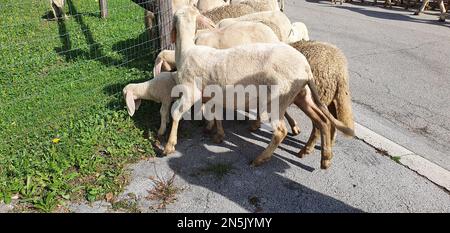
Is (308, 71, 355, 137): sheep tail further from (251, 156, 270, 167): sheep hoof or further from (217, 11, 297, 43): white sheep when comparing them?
(217, 11, 297, 43): white sheep

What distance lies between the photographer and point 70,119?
508cm

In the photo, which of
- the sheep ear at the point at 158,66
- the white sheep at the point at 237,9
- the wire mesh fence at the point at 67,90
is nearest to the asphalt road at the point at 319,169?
the wire mesh fence at the point at 67,90

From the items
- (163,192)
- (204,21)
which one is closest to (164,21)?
(204,21)

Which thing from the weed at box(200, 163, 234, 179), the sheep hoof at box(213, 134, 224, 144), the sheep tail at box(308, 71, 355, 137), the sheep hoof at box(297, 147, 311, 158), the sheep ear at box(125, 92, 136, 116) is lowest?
the weed at box(200, 163, 234, 179)

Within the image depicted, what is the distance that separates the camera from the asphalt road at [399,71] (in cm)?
525

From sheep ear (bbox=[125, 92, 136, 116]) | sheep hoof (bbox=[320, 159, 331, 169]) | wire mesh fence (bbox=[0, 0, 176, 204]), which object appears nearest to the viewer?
sheep hoof (bbox=[320, 159, 331, 169])

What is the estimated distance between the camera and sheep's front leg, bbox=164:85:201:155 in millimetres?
4410

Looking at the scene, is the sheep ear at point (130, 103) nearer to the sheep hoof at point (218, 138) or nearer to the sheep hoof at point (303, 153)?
the sheep hoof at point (218, 138)

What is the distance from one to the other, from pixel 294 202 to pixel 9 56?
5.98 metres

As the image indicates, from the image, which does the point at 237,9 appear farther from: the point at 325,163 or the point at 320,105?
the point at 325,163

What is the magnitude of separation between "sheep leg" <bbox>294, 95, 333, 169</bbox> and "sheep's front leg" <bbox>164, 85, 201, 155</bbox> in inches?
44.1

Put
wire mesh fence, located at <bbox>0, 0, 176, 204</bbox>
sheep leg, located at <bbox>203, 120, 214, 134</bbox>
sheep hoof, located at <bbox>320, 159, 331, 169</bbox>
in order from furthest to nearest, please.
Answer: sheep leg, located at <bbox>203, 120, 214, 134</bbox>, wire mesh fence, located at <bbox>0, 0, 176, 204</bbox>, sheep hoof, located at <bbox>320, 159, 331, 169</bbox>

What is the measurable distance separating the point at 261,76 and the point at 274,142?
77 centimetres

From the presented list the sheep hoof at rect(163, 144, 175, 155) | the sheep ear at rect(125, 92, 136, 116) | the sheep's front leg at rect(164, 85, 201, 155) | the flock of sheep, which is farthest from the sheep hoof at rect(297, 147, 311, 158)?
the sheep ear at rect(125, 92, 136, 116)
